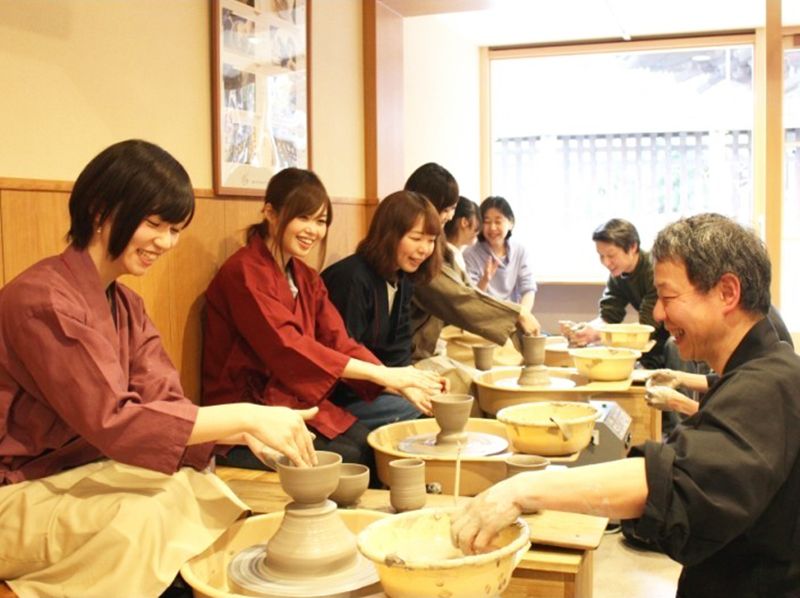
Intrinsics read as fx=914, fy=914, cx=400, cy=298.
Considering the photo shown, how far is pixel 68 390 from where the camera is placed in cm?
185

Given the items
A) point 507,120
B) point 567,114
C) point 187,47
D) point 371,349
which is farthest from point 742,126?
point 187,47

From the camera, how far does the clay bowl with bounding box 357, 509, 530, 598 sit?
4.75 feet

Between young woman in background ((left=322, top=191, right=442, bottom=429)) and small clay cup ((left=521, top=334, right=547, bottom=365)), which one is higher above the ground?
young woman in background ((left=322, top=191, right=442, bottom=429))

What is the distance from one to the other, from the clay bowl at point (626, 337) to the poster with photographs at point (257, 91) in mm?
1746

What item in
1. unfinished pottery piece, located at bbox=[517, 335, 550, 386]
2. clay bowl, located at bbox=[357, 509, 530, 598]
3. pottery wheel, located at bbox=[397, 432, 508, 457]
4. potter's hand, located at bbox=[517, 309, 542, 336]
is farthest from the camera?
potter's hand, located at bbox=[517, 309, 542, 336]

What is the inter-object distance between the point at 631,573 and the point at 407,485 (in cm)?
180

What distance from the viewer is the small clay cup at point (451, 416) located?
2799 millimetres

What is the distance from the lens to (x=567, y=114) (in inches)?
326

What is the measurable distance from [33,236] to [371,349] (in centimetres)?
159

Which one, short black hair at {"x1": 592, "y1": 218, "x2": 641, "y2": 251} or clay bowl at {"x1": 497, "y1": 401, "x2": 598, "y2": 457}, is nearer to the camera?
clay bowl at {"x1": 497, "y1": 401, "x2": 598, "y2": 457}

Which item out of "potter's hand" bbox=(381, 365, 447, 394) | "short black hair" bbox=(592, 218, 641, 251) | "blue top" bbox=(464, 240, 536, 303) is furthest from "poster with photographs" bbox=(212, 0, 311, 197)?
"blue top" bbox=(464, 240, 536, 303)

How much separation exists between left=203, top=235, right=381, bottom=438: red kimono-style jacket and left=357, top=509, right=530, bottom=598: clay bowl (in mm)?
1371

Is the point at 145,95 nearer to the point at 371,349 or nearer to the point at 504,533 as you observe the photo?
the point at 371,349

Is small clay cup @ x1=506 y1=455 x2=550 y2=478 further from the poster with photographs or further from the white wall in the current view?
the white wall
